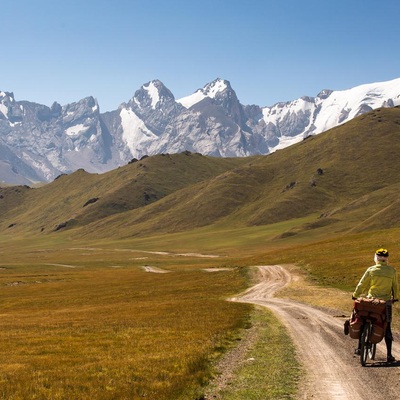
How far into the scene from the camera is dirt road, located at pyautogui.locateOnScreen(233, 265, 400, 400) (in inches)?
693

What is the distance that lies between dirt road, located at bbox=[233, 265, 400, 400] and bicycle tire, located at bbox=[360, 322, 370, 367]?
36 centimetres

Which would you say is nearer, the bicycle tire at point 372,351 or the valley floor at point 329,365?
the valley floor at point 329,365

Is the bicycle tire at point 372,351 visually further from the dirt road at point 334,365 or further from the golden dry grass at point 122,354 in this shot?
the golden dry grass at point 122,354

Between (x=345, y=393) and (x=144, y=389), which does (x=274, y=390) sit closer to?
(x=345, y=393)

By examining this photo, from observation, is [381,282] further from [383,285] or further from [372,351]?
[372,351]

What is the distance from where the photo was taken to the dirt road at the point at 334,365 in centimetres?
1761

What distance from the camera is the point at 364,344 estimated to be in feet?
71.2

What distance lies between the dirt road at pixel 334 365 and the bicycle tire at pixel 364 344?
0.36 m

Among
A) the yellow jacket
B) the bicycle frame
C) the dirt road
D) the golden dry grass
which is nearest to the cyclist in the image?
the yellow jacket

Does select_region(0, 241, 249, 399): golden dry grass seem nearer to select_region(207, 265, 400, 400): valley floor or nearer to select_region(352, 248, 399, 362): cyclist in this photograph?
select_region(207, 265, 400, 400): valley floor

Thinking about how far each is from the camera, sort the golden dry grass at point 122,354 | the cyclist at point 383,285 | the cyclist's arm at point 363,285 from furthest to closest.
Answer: the cyclist's arm at point 363,285, the cyclist at point 383,285, the golden dry grass at point 122,354

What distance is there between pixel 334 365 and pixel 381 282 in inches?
153

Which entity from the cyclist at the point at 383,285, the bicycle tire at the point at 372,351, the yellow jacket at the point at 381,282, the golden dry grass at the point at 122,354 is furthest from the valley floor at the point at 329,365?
the yellow jacket at the point at 381,282

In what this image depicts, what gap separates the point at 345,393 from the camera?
1742cm
